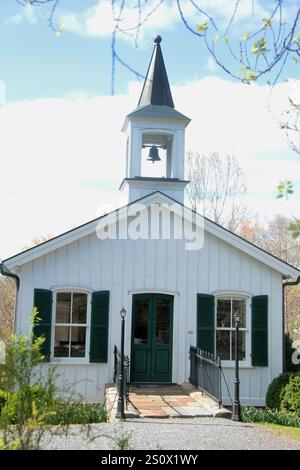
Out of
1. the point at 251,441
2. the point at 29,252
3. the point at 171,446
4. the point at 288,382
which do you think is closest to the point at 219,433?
the point at 251,441

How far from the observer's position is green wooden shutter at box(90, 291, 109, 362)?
559 inches

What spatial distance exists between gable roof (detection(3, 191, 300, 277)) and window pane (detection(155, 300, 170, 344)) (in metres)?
2.22

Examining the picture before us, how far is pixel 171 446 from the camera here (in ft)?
28.6

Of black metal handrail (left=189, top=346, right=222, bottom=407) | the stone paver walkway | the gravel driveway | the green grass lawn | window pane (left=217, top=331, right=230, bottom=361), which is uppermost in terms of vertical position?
window pane (left=217, top=331, right=230, bottom=361)

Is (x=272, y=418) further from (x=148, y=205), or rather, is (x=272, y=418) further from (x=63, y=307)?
(x=148, y=205)

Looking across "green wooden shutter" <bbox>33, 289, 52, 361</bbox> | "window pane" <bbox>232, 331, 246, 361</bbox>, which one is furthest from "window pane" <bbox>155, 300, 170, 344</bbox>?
"green wooden shutter" <bbox>33, 289, 52, 361</bbox>

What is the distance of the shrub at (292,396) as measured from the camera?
42.3 ft

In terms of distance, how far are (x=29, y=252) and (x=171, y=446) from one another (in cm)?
673

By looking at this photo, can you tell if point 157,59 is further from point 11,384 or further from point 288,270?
point 11,384

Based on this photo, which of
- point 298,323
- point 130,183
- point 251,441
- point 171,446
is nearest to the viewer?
point 171,446

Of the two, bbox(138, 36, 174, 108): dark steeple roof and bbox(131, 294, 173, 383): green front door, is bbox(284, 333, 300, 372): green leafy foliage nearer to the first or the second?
bbox(131, 294, 173, 383): green front door

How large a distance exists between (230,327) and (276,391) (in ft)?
6.59

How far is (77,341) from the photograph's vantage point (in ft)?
47.3

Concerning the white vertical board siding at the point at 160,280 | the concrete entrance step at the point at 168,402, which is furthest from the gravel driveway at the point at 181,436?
the white vertical board siding at the point at 160,280
